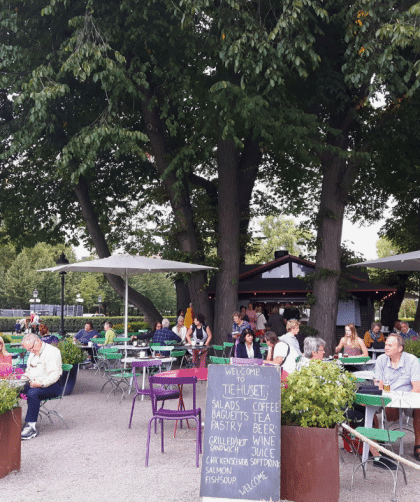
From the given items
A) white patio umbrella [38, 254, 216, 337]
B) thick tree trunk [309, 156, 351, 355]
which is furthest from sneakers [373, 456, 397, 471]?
thick tree trunk [309, 156, 351, 355]

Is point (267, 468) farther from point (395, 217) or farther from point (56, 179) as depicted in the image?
point (395, 217)

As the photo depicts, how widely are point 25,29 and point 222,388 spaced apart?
12171 millimetres

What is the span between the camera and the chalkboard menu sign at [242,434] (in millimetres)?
4402

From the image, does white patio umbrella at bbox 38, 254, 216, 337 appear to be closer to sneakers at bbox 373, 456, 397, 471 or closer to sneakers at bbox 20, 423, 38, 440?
sneakers at bbox 20, 423, 38, 440

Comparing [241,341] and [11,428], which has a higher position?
[241,341]

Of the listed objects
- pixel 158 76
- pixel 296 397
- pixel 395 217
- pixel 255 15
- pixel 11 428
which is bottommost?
pixel 11 428

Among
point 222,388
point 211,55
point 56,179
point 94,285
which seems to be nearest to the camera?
point 222,388

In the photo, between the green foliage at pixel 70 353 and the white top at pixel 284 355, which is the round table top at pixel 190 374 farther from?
the green foliage at pixel 70 353

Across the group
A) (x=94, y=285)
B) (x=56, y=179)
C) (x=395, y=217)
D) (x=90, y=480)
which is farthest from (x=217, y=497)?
(x=94, y=285)

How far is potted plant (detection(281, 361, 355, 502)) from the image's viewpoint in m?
4.34

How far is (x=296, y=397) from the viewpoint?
4586 millimetres

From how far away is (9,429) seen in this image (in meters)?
5.48

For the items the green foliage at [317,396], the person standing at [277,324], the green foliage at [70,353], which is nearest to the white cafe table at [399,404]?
the green foliage at [317,396]

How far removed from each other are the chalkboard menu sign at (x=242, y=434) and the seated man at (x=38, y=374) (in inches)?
145
